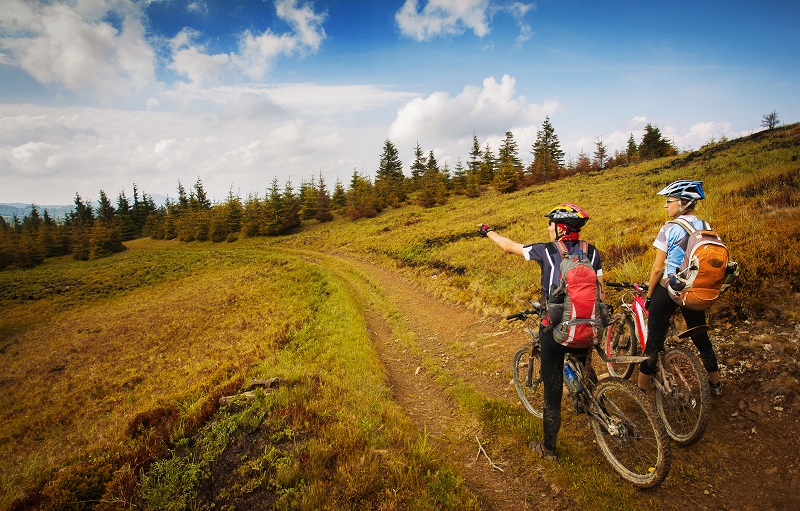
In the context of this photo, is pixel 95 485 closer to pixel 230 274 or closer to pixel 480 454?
pixel 480 454

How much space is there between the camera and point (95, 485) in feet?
14.1

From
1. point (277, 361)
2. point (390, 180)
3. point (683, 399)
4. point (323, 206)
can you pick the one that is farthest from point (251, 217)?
point (683, 399)

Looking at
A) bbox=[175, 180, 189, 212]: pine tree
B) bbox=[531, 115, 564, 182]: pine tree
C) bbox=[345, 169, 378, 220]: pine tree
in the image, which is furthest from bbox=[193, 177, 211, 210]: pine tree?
bbox=[531, 115, 564, 182]: pine tree

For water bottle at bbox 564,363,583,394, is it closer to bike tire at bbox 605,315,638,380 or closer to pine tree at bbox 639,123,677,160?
bike tire at bbox 605,315,638,380

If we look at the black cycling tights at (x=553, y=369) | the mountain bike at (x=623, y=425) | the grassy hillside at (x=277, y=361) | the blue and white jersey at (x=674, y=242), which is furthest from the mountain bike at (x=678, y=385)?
the grassy hillside at (x=277, y=361)

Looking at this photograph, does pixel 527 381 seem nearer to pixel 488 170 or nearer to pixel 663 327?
pixel 663 327

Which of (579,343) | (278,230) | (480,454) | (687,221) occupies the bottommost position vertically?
(480,454)

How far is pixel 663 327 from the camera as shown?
187 inches

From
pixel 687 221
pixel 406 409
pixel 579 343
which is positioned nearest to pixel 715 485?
pixel 579 343

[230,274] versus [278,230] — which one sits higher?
[278,230]

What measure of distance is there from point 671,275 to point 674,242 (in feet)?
1.52

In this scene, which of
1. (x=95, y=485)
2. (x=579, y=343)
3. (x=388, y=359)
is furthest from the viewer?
(x=388, y=359)

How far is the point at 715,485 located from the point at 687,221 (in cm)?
331

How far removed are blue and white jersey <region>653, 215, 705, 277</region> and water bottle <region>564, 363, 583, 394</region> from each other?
191cm
